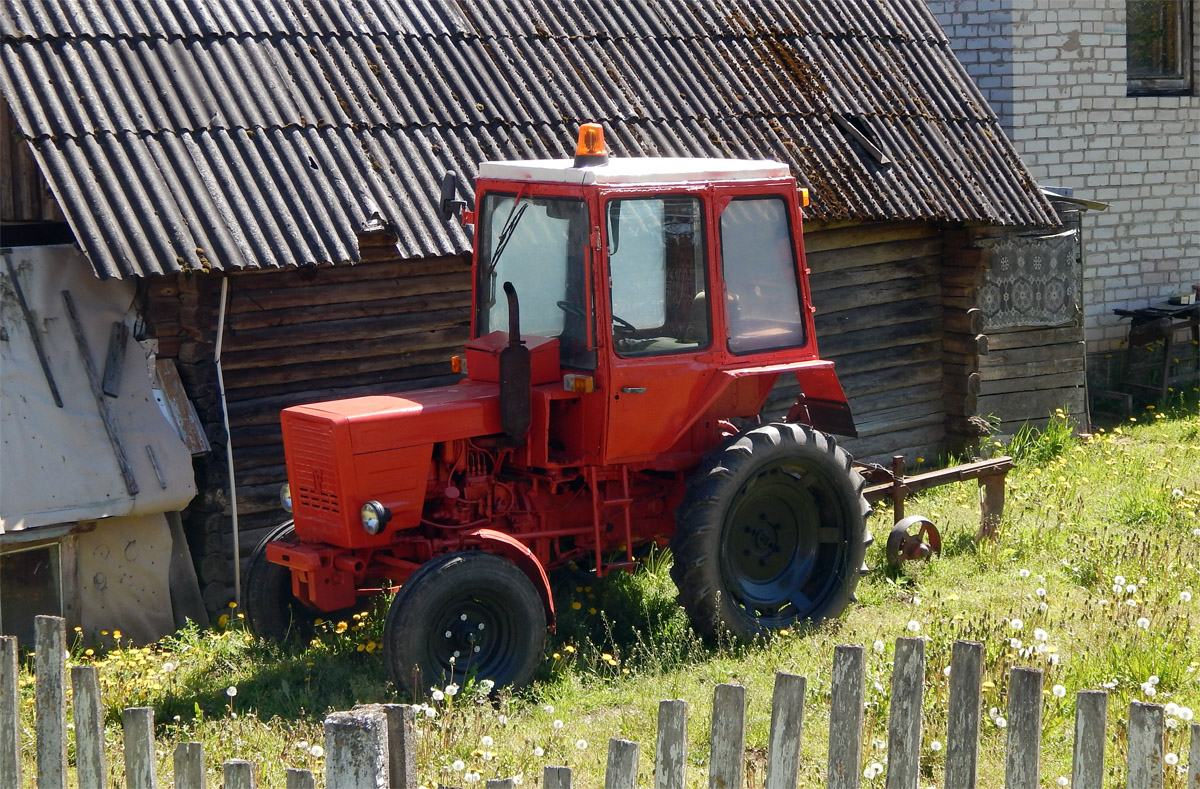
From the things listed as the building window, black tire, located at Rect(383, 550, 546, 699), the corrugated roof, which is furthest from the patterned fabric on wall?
black tire, located at Rect(383, 550, 546, 699)

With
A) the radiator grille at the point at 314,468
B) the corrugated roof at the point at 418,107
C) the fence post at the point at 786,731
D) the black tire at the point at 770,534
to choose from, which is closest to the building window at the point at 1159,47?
the corrugated roof at the point at 418,107

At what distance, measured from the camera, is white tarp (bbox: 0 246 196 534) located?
21.0 feet

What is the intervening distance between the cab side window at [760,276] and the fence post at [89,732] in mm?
3649

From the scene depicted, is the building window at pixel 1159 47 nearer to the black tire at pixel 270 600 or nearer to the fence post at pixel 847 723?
the black tire at pixel 270 600

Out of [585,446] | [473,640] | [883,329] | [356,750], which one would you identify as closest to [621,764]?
[356,750]

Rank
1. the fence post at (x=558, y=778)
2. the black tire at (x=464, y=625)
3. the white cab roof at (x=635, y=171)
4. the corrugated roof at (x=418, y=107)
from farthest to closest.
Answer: the corrugated roof at (x=418, y=107) → the white cab roof at (x=635, y=171) → the black tire at (x=464, y=625) → the fence post at (x=558, y=778)

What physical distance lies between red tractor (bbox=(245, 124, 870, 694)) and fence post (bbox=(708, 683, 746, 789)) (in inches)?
101

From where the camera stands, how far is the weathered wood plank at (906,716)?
317 cm

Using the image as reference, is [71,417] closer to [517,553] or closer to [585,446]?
[517,553]

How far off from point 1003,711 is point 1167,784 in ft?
2.72

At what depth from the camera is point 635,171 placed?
19.7ft

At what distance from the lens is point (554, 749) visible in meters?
5.09

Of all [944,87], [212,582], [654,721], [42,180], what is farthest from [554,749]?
[944,87]

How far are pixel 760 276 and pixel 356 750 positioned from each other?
4029 millimetres
